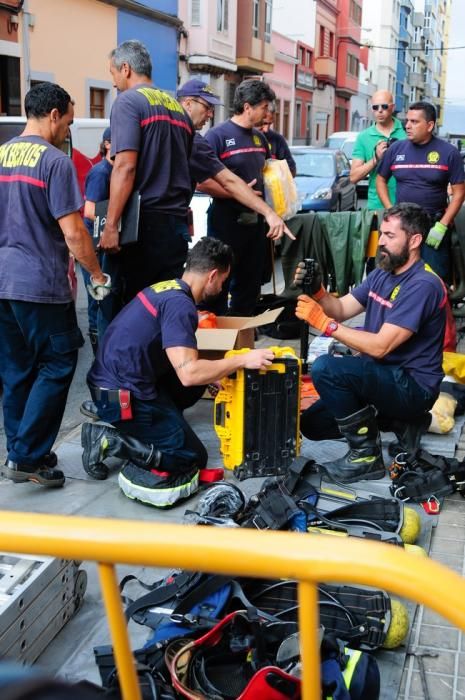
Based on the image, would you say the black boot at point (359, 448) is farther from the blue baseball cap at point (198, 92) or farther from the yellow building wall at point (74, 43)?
the yellow building wall at point (74, 43)

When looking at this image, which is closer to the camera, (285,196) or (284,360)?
(284,360)

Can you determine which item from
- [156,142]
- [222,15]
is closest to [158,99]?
[156,142]

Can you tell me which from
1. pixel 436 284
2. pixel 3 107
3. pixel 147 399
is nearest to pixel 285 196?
pixel 436 284

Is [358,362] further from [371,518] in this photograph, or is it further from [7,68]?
[7,68]

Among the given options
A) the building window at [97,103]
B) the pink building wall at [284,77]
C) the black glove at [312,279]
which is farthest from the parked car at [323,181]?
the pink building wall at [284,77]

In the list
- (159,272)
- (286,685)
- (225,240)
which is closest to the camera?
(286,685)

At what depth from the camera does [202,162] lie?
18.4 ft


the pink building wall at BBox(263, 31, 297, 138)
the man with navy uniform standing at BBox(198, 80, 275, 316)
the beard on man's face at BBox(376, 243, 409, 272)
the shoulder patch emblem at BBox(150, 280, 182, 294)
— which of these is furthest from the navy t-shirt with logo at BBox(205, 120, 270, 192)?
the pink building wall at BBox(263, 31, 297, 138)

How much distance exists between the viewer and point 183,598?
9.91ft

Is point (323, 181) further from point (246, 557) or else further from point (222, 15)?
point (222, 15)

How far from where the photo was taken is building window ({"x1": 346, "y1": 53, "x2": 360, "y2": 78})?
56.9 metres

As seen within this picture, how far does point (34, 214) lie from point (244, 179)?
2.56m

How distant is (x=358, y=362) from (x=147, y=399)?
1153 millimetres

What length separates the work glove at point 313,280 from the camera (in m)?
4.73
